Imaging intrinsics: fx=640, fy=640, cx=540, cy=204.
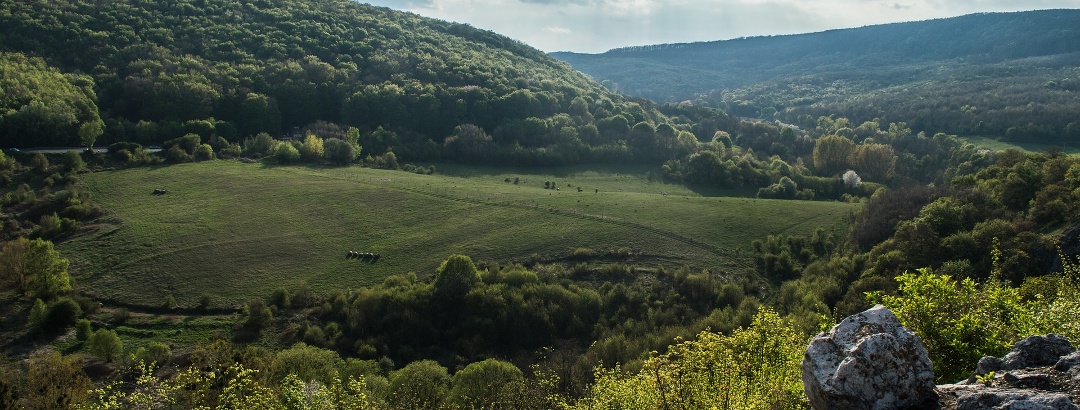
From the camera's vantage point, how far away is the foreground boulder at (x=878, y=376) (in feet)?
52.4

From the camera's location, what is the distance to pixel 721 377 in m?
25.5

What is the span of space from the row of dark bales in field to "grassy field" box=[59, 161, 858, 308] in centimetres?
105

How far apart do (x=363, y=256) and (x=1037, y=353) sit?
232 feet

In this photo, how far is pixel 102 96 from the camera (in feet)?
400

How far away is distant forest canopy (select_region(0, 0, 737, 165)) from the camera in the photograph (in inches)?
4579

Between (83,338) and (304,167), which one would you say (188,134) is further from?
(83,338)

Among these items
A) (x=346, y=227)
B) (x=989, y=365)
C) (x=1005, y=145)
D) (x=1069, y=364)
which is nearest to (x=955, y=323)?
(x=989, y=365)

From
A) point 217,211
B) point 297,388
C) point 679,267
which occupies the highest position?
point 297,388

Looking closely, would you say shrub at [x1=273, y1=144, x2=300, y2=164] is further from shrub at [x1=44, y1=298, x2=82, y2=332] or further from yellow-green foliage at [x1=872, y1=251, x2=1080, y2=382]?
yellow-green foliage at [x1=872, y1=251, x2=1080, y2=382]

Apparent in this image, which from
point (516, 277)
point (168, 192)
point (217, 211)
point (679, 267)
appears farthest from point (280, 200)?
point (679, 267)

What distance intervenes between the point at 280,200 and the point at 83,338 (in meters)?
35.4

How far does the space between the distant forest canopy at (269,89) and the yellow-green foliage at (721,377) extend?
349ft

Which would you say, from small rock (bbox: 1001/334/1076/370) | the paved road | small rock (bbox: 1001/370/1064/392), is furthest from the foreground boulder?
the paved road

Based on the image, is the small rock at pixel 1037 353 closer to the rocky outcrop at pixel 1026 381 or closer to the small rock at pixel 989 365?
the rocky outcrop at pixel 1026 381
